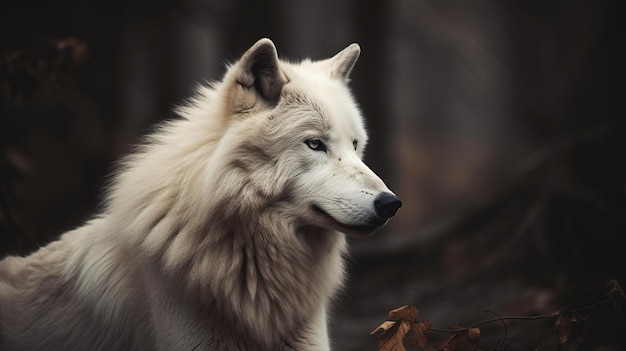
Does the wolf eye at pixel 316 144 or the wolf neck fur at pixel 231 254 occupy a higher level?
the wolf eye at pixel 316 144

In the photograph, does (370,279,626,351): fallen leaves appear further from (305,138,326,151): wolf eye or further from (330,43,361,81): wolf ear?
(330,43,361,81): wolf ear

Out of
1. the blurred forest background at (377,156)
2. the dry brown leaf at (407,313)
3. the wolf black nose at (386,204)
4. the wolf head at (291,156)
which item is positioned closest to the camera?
the wolf black nose at (386,204)

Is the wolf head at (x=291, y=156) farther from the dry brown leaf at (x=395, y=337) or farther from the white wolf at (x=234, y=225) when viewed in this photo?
the dry brown leaf at (x=395, y=337)

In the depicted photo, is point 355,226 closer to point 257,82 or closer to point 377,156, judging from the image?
point 257,82

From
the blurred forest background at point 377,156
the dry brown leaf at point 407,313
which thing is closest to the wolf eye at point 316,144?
the dry brown leaf at point 407,313

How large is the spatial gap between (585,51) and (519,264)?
326 centimetres

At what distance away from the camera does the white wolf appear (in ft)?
11.4

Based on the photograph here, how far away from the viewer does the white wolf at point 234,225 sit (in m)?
3.46

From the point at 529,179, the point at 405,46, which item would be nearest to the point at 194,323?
the point at 529,179

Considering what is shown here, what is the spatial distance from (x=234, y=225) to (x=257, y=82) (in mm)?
813

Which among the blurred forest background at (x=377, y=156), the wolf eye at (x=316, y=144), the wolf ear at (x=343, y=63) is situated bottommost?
the blurred forest background at (x=377, y=156)

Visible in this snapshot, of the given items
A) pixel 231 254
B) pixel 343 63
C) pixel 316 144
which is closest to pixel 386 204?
pixel 316 144

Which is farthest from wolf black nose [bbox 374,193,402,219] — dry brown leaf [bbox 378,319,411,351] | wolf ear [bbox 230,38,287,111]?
wolf ear [bbox 230,38,287,111]

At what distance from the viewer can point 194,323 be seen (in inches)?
138
